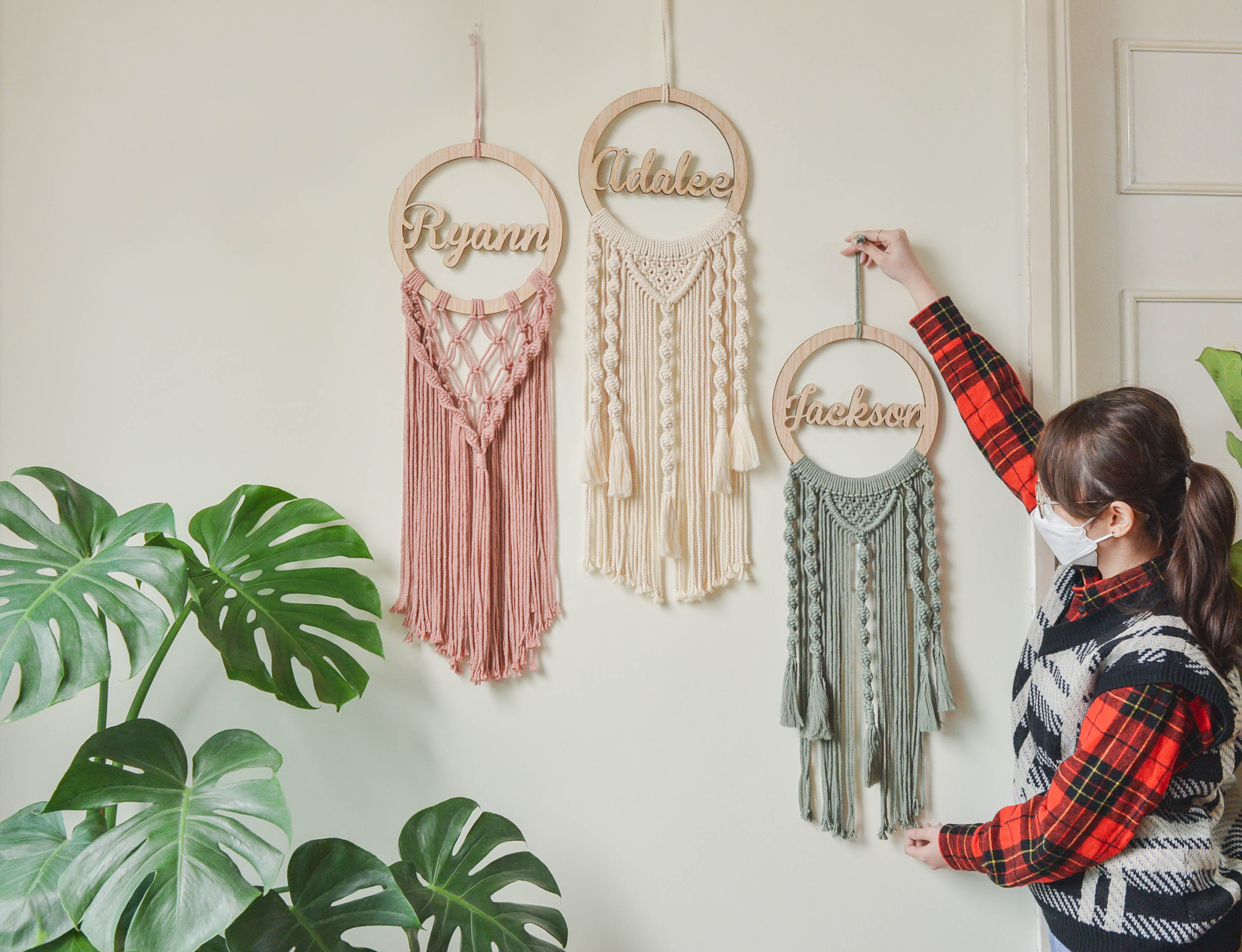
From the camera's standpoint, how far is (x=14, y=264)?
1253 mm

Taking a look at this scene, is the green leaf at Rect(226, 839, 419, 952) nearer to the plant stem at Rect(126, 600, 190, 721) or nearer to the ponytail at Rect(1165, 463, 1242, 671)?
the plant stem at Rect(126, 600, 190, 721)

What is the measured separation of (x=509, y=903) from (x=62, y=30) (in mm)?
1482

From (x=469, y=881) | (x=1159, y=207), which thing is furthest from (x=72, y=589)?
(x=1159, y=207)

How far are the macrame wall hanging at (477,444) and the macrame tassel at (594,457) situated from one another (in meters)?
0.07

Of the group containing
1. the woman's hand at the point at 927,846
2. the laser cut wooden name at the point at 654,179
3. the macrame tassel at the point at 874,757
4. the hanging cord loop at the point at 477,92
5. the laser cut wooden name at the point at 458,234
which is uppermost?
the hanging cord loop at the point at 477,92

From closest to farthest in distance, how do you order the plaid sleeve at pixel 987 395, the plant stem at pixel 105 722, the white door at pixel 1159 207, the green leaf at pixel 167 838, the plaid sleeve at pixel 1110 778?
Answer: the green leaf at pixel 167 838
the plaid sleeve at pixel 1110 778
the plant stem at pixel 105 722
the plaid sleeve at pixel 987 395
the white door at pixel 1159 207

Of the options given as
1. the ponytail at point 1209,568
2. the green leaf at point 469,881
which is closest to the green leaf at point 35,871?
the green leaf at point 469,881

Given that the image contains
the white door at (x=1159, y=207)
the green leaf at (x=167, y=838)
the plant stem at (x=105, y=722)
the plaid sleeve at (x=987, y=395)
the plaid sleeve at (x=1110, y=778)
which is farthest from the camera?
the white door at (x=1159, y=207)

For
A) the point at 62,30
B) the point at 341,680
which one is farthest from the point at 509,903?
the point at 62,30

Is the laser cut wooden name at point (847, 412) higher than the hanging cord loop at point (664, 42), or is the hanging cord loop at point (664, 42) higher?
the hanging cord loop at point (664, 42)

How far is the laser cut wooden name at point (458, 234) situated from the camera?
1277mm

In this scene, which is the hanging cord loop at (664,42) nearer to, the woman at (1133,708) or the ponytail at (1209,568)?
the woman at (1133,708)

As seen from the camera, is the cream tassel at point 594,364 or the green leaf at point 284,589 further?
the cream tassel at point 594,364

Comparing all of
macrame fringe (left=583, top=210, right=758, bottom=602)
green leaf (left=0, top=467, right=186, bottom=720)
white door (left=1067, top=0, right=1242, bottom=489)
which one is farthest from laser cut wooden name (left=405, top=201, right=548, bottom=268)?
white door (left=1067, top=0, right=1242, bottom=489)
